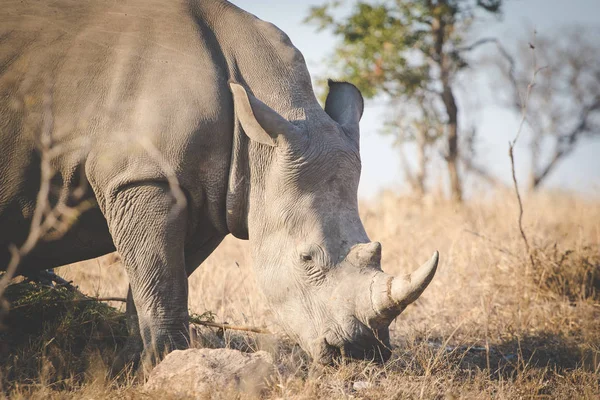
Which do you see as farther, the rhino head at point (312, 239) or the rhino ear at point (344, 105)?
the rhino ear at point (344, 105)

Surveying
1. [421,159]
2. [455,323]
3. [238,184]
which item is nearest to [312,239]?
[238,184]

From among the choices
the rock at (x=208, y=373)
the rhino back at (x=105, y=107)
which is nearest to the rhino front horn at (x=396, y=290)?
the rock at (x=208, y=373)

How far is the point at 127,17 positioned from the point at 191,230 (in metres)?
1.37

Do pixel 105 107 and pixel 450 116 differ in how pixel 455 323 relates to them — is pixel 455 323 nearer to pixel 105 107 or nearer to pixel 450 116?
pixel 105 107

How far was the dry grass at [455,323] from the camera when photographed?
4023mm

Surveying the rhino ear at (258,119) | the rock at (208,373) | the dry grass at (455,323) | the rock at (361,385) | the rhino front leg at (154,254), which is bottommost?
the dry grass at (455,323)

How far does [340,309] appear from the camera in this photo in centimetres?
406

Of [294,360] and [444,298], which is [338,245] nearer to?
[294,360]

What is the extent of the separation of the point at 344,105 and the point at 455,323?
2.17 meters

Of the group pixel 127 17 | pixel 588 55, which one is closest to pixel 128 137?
pixel 127 17

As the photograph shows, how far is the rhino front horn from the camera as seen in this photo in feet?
12.5

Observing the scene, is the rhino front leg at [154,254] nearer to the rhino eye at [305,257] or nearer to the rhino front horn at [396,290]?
the rhino eye at [305,257]

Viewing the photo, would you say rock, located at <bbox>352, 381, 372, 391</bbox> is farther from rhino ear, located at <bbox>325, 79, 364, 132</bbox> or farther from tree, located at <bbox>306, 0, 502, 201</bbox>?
tree, located at <bbox>306, 0, 502, 201</bbox>

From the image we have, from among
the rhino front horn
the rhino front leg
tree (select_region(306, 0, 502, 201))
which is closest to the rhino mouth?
the rhino front horn
